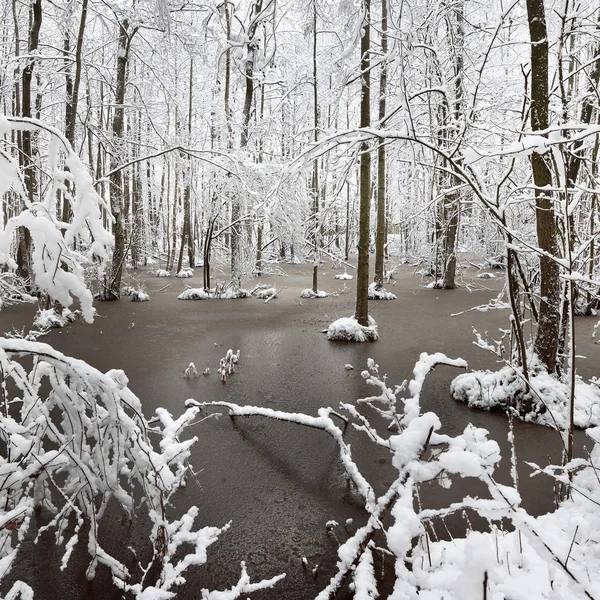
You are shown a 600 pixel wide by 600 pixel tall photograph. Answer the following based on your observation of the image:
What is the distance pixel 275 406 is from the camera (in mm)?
5363

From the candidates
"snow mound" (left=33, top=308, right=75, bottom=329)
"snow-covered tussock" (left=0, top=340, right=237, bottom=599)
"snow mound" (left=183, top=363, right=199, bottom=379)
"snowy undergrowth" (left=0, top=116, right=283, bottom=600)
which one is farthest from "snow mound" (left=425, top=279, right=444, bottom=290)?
"snow-covered tussock" (left=0, top=340, right=237, bottom=599)

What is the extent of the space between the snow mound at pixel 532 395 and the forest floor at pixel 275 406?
16cm

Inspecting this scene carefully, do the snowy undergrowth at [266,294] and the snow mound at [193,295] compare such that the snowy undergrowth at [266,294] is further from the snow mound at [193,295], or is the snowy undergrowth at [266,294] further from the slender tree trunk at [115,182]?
the slender tree trunk at [115,182]

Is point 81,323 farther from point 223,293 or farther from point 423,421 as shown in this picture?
point 423,421

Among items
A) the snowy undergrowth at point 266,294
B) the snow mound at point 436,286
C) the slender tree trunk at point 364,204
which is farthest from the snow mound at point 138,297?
the snow mound at point 436,286

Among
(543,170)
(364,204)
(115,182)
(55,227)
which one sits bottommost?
(55,227)

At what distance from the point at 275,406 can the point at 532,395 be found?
9.98 feet

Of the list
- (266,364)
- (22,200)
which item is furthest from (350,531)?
(266,364)

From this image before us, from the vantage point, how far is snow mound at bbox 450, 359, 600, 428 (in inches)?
177

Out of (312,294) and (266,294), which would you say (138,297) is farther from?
(312,294)

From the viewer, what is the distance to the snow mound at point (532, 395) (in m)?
4.48

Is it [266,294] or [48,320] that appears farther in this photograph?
[266,294]

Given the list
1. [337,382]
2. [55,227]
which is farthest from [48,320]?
[55,227]

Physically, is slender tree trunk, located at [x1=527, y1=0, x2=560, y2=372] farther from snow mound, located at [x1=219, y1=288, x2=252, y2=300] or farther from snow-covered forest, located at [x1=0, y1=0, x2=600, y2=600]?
snow mound, located at [x1=219, y1=288, x2=252, y2=300]
